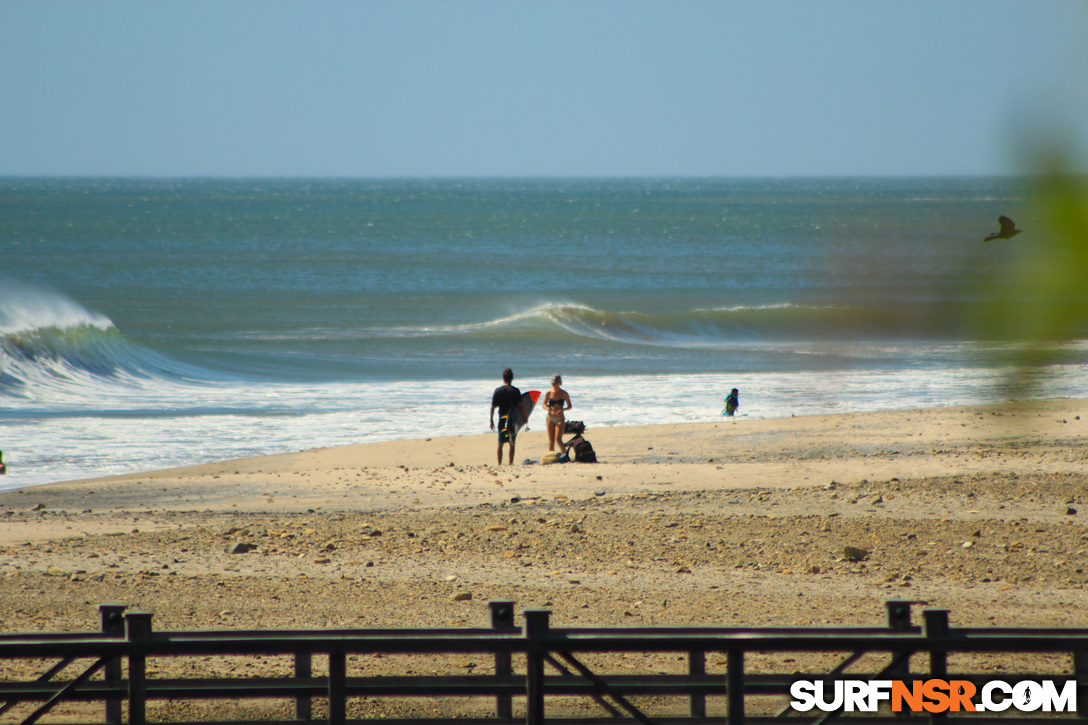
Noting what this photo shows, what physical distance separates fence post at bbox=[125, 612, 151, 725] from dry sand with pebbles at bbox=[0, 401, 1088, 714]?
3.44 metres

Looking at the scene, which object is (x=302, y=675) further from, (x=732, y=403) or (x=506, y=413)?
(x=732, y=403)

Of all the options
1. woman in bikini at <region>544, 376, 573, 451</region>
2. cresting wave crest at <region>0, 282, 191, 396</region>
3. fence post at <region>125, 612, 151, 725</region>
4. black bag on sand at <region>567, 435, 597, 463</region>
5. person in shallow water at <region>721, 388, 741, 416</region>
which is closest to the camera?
fence post at <region>125, 612, 151, 725</region>

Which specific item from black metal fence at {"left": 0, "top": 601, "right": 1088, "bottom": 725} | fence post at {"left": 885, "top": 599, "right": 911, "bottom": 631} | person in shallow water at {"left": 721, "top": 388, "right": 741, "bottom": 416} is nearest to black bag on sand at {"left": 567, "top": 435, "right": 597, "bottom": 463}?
person in shallow water at {"left": 721, "top": 388, "right": 741, "bottom": 416}

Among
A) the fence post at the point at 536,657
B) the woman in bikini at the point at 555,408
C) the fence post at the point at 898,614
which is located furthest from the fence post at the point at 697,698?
the woman in bikini at the point at 555,408

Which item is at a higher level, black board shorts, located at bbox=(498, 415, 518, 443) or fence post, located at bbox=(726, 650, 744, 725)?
black board shorts, located at bbox=(498, 415, 518, 443)

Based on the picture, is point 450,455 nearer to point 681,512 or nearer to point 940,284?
point 681,512

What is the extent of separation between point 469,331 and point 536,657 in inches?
1151

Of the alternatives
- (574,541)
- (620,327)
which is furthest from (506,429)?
(620,327)

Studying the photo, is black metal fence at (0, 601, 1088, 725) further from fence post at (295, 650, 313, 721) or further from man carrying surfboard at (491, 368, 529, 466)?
man carrying surfboard at (491, 368, 529, 466)

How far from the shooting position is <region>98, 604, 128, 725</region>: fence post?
3.46 meters

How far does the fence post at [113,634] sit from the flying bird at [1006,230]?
320cm

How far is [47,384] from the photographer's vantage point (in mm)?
21500

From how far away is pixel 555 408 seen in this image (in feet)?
45.0

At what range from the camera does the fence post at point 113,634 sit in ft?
11.4
